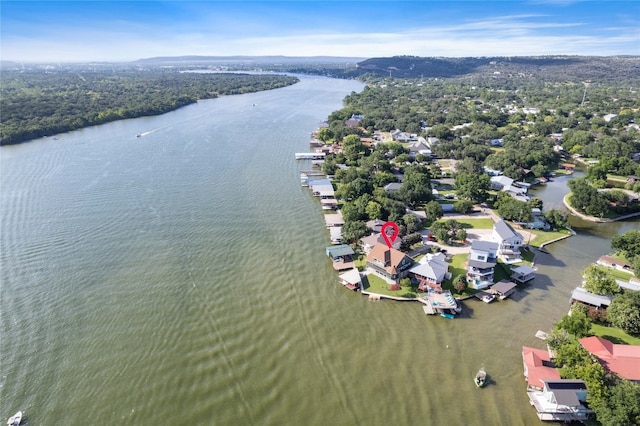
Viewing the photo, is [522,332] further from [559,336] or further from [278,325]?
[278,325]

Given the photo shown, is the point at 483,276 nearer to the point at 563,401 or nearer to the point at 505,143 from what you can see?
the point at 563,401

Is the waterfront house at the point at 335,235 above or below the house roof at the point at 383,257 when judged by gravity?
below

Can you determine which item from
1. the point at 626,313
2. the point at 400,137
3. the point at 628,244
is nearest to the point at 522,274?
the point at 626,313

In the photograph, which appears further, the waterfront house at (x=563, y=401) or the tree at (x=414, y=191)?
the tree at (x=414, y=191)

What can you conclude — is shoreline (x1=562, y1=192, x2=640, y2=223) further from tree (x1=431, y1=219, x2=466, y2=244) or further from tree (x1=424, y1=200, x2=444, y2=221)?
tree (x1=431, y1=219, x2=466, y2=244)

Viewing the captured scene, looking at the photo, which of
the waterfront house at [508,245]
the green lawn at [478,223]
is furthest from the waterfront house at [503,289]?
the green lawn at [478,223]

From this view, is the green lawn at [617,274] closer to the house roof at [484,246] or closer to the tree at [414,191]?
the house roof at [484,246]
